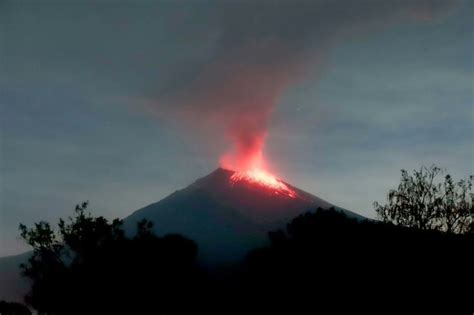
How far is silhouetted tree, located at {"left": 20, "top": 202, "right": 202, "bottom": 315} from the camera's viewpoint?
65312mm

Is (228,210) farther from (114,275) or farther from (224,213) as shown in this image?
(114,275)

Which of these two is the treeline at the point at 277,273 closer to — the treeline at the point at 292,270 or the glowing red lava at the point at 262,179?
the treeline at the point at 292,270

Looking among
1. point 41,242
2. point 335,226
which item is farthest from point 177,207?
point 335,226

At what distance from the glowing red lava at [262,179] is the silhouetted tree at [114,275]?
105734 mm

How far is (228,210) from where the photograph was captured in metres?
166

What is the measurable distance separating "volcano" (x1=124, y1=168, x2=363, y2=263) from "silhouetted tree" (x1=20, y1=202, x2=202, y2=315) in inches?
2205

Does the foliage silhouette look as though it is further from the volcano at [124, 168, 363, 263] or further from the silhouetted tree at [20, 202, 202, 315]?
the volcano at [124, 168, 363, 263]

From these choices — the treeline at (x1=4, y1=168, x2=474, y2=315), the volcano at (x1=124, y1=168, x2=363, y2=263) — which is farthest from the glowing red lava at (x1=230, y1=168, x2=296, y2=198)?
the treeline at (x1=4, y1=168, x2=474, y2=315)

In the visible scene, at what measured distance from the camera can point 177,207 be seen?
576 ft

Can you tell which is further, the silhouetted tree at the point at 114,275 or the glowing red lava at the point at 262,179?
the glowing red lava at the point at 262,179

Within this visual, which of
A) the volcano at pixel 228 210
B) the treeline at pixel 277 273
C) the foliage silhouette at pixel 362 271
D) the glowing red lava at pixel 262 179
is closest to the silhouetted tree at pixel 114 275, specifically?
the treeline at pixel 277 273

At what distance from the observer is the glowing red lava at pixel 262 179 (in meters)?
179

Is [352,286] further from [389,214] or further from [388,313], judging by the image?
[389,214]

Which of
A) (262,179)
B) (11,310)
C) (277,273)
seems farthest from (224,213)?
(277,273)
